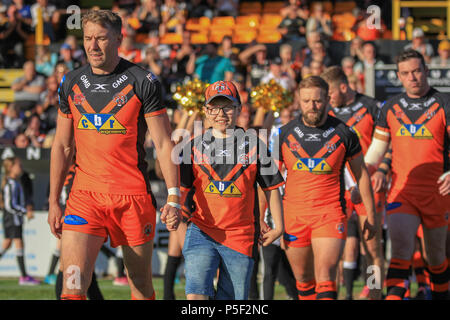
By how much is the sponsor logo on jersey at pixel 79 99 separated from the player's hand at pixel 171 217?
107 cm

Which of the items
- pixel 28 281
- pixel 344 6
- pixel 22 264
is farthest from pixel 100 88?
pixel 344 6

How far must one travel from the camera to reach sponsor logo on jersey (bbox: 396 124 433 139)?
802 cm

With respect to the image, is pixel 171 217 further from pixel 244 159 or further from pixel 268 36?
pixel 268 36

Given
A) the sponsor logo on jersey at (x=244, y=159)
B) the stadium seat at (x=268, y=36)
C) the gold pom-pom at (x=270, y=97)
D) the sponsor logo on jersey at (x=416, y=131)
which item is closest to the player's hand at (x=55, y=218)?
the sponsor logo on jersey at (x=244, y=159)

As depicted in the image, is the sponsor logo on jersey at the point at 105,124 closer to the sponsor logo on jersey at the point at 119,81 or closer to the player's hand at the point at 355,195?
the sponsor logo on jersey at the point at 119,81

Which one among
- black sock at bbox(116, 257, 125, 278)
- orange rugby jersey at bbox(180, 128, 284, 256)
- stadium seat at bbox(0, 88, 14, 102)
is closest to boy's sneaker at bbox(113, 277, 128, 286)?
black sock at bbox(116, 257, 125, 278)

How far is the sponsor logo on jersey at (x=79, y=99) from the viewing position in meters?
5.95

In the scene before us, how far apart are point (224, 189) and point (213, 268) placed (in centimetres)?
66

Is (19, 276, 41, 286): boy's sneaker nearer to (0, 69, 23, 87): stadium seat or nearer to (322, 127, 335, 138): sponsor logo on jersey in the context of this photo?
(322, 127, 335, 138): sponsor logo on jersey

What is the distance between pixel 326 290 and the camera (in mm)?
7016

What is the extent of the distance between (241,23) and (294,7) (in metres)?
3.09

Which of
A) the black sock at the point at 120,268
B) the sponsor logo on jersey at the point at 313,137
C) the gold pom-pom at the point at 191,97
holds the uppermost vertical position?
the gold pom-pom at the point at 191,97
